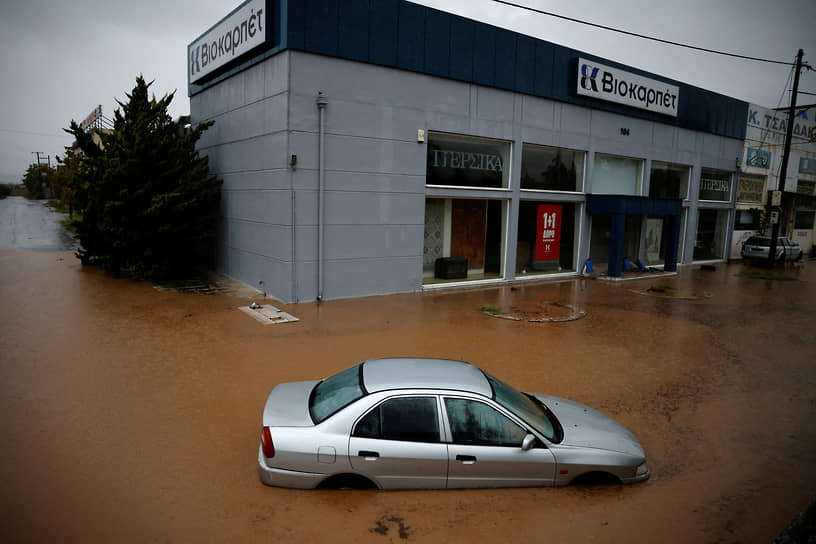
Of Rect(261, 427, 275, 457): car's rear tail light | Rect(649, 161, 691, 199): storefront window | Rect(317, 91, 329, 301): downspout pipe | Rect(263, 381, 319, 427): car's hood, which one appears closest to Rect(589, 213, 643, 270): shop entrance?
Rect(649, 161, 691, 199): storefront window

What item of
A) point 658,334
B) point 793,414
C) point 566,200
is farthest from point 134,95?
point 793,414

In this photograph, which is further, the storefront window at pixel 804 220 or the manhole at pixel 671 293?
the storefront window at pixel 804 220

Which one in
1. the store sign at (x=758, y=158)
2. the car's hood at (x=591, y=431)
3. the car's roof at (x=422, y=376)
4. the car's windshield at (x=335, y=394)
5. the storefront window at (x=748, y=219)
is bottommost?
the car's hood at (x=591, y=431)

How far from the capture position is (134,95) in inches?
693

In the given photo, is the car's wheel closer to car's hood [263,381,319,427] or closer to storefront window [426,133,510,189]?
car's hood [263,381,319,427]

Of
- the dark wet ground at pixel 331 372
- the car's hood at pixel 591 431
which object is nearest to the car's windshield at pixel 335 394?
the dark wet ground at pixel 331 372

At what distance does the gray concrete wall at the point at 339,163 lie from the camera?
1393 centimetres

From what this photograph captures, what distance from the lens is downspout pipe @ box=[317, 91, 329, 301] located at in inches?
549

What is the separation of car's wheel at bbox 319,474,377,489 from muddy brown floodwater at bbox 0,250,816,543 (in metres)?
0.08

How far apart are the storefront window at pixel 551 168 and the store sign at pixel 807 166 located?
829 inches

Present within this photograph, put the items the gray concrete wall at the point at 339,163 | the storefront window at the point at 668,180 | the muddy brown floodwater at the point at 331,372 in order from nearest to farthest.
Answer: the muddy brown floodwater at the point at 331,372 < the gray concrete wall at the point at 339,163 < the storefront window at the point at 668,180

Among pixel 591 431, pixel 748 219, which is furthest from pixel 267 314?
pixel 748 219

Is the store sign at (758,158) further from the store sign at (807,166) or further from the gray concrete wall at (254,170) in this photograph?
the gray concrete wall at (254,170)

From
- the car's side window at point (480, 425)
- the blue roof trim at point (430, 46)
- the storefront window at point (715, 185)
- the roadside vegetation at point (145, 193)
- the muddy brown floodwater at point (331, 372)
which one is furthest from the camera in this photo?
the storefront window at point (715, 185)
